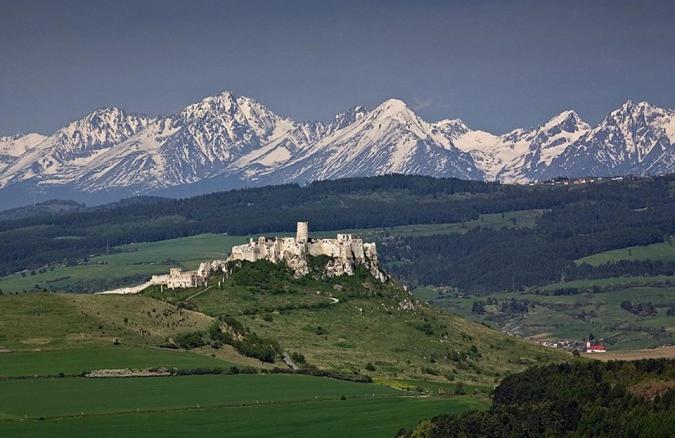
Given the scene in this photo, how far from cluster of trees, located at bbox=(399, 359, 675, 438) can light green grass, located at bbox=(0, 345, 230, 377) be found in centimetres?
3079

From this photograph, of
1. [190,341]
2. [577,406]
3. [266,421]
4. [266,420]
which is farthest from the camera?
[190,341]

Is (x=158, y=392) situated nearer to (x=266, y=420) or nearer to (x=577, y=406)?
(x=266, y=420)

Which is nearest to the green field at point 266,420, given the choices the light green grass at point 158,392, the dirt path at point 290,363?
the light green grass at point 158,392

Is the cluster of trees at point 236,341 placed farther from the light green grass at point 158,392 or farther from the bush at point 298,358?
the light green grass at point 158,392

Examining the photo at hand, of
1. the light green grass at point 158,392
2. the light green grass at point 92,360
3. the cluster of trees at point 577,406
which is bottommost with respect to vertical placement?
the cluster of trees at point 577,406

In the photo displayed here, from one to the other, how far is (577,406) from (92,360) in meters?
48.0

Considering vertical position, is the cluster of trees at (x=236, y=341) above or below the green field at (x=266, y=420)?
above

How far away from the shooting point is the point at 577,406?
466ft

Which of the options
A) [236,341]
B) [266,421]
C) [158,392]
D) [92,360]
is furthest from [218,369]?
[266,421]

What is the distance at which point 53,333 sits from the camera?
566ft

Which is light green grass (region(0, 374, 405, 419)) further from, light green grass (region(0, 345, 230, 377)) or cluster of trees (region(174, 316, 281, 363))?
cluster of trees (region(174, 316, 281, 363))

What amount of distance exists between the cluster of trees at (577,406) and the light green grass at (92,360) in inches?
1212

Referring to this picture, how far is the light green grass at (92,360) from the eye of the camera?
157625 millimetres

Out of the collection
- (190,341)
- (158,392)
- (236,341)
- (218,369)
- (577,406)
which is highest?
(190,341)
